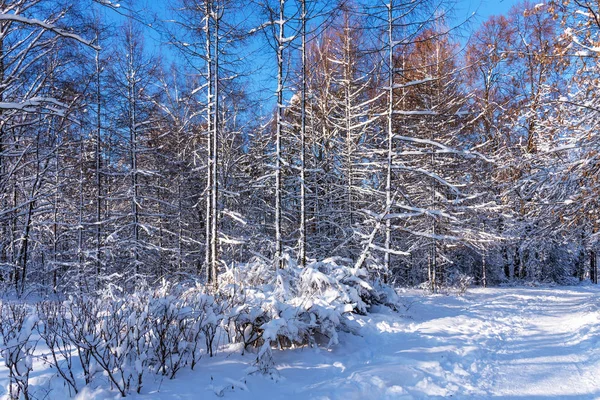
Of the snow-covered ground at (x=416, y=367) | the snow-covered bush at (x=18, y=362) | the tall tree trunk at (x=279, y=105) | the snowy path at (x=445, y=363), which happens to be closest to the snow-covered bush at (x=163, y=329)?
the snow-covered bush at (x=18, y=362)

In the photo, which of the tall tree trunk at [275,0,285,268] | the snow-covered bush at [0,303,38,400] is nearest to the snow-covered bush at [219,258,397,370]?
the tall tree trunk at [275,0,285,268]

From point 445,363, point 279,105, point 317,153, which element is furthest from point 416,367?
point 317,153

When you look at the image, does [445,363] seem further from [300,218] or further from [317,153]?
[317,153]

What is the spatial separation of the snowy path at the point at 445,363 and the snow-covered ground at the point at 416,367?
0.04 feet

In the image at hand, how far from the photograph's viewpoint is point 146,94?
13.8 meters

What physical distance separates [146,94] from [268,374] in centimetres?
1292

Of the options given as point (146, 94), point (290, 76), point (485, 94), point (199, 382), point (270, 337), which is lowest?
point (199, 382)

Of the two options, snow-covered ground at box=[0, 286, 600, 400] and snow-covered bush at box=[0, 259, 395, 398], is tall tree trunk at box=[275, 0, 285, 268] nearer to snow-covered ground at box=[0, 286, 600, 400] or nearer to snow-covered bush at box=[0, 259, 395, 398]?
snow-covered bush at box=[0, 259, 395, 398]

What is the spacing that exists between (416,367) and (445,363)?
52 centimetres

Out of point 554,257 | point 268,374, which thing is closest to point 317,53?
point 268,374

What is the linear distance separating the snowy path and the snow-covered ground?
0.01 meters

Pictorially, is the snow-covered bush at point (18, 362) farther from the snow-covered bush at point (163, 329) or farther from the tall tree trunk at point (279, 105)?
the tall tree trunk at point (279, 105)

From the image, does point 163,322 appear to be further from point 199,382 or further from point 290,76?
point 290,76

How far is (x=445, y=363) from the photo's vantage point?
182 inches
